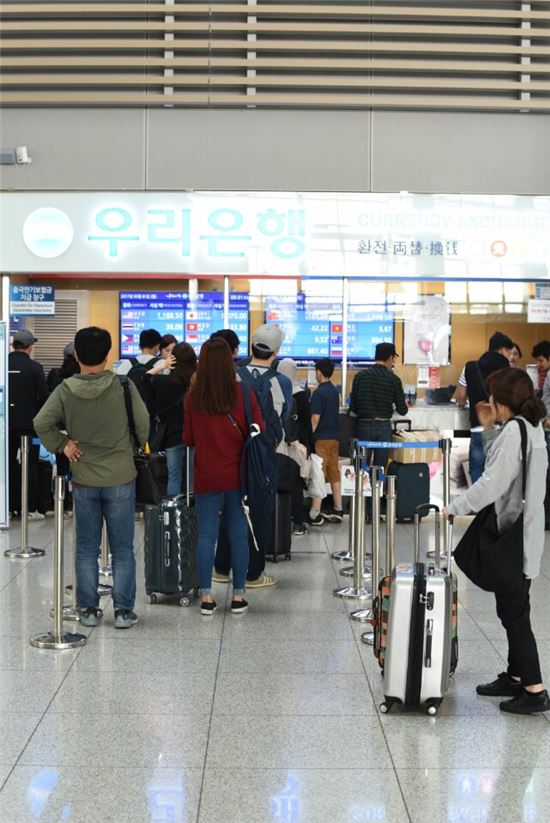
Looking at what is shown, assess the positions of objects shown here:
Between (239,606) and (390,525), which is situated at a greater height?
(390,525)

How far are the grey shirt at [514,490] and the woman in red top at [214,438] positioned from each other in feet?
6.70

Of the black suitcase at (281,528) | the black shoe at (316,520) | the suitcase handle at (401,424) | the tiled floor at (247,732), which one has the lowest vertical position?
the black shoe at (316,520)

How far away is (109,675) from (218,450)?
5.20 ft

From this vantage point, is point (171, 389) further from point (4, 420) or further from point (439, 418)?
point (439, 418)

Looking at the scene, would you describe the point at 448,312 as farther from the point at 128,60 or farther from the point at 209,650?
the point at 209,650

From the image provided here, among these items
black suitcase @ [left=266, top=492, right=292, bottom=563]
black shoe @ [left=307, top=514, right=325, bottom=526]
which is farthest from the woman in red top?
black shoe @ [left=307, top=514, right=325, bottom=526]

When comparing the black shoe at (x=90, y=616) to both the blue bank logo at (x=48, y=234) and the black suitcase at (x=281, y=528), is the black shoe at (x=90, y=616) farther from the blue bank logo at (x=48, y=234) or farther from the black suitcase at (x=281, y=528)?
the blue bank logo at (x=48, y=234)

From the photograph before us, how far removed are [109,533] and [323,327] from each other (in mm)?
6067

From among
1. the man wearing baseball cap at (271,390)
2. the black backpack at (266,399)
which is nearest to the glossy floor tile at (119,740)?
the man wearing baseball cap at (271,390)

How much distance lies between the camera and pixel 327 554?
907 cm

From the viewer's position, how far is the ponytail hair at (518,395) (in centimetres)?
484

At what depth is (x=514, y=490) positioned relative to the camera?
485 centimetres

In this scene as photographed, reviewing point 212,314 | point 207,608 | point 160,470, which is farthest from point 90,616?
point 212,314

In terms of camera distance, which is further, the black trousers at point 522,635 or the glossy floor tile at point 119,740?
the black trousers at point 522,635
